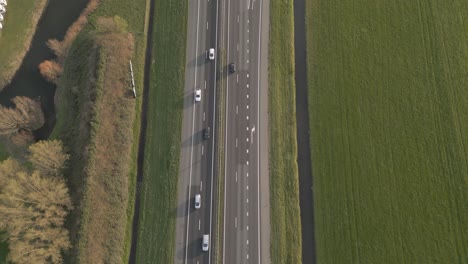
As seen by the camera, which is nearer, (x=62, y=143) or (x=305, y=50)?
(x=62, y=143)

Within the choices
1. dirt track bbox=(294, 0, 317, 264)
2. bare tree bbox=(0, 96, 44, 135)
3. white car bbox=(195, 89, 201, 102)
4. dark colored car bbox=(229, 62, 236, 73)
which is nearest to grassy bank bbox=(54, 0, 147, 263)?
bare tree bbox=(0, 96, 44, 135)

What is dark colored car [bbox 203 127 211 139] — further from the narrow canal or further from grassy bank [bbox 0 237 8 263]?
grassy bank [bbox 0 237 8 263]

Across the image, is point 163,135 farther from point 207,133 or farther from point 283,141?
point 283,141

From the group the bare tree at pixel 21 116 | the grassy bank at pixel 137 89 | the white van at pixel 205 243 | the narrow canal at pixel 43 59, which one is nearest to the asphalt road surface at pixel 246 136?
the white van at pixel 205 243

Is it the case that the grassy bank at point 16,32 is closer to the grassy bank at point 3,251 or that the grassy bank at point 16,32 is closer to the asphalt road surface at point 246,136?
the grassy bank at point 3,251

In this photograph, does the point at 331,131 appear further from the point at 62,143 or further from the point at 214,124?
the point at 62,143

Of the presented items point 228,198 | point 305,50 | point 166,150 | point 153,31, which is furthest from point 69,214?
point 305,50

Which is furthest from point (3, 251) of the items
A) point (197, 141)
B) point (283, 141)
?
point (283, 141)
